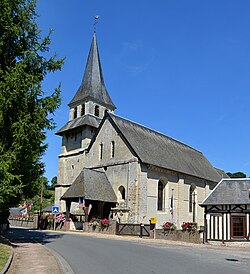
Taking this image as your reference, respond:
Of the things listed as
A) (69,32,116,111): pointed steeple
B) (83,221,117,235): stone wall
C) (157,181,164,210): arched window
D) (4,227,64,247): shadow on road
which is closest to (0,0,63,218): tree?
(4,227,64,247): shadow on road

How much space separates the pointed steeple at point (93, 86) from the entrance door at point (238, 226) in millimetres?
26298

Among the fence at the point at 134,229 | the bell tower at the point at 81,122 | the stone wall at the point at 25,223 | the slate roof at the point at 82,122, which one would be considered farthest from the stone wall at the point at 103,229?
the slate roof at the point at 82,122

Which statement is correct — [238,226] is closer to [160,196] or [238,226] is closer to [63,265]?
[160,196]

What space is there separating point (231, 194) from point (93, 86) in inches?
1053

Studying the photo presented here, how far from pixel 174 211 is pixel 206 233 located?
910 cm

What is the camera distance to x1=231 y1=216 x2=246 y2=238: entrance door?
78.4 feet

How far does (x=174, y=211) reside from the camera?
34625 mm

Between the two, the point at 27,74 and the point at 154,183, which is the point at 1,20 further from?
the point at 154,183

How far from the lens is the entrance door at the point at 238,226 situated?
23.9 m

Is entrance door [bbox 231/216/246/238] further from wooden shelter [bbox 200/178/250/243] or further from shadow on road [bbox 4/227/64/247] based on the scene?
Result: shadow on road [bbox 4/227/64/247]

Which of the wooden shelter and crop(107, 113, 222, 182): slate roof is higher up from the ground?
crop(107, 113, 222, 182): slate roof

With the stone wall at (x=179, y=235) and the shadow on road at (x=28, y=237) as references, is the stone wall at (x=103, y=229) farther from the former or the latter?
the shadow on road at (x=28, y=237)

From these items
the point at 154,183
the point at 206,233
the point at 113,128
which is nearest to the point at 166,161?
the point at 154,183

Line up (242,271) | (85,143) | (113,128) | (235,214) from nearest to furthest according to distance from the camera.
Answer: (242,271)
(235,214)
(113,128)
(85,143)
